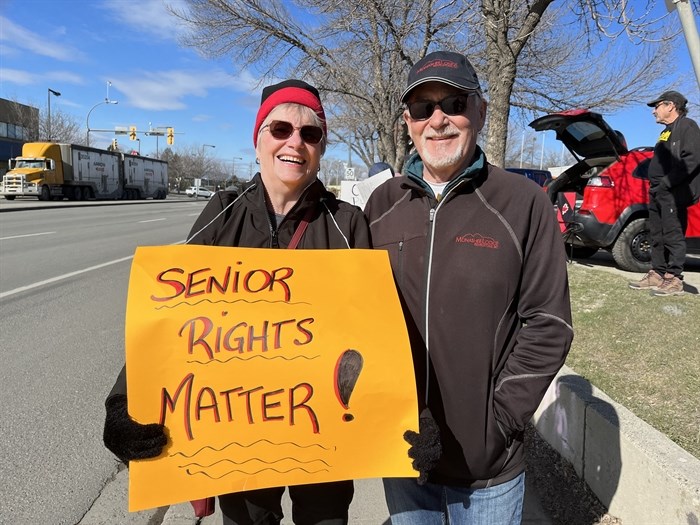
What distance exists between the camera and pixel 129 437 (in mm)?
1390

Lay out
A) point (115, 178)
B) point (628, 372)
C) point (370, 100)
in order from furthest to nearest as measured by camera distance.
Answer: point (115, 178), point (370, 100), point (628, 372)

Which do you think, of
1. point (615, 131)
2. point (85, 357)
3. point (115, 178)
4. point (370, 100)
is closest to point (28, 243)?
point (85, 357)

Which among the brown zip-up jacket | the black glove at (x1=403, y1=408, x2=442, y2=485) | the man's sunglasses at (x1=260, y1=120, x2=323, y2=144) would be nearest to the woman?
the man's sunglasses at (x1=260, y1=120, x2=323, y2=144)

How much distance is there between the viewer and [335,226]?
1.75 metres

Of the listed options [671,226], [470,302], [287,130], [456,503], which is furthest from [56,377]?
[671,226]

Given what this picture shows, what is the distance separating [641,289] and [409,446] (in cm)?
499

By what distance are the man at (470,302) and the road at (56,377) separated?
208 cm

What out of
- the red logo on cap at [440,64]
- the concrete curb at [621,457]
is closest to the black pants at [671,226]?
the concrete curb at [621,457]

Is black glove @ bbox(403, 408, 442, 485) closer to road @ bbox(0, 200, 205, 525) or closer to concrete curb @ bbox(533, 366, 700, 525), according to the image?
concrete curb @ bbox(533, 366, 700, 525)

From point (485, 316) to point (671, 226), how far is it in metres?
4.77

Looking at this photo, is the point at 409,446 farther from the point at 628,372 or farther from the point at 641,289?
the point at 641,289

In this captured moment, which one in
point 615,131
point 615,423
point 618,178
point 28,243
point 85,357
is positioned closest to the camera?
point 615,423

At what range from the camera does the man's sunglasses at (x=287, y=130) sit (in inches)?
67.1

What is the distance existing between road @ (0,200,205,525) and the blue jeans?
1804mm
